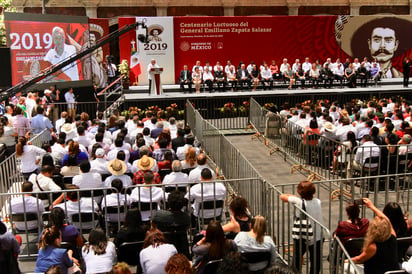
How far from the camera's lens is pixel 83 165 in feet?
25.9

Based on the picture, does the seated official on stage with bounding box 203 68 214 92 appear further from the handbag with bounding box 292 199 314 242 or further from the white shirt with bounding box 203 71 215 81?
the handbag with bounding box 292 199 314 242

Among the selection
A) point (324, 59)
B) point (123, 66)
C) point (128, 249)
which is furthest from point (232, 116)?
point (128, 249)

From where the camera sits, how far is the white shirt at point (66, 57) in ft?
66.8

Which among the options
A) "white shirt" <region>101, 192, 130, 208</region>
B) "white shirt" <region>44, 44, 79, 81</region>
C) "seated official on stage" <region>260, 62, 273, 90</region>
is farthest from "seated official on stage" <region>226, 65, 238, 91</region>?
"white shirt" <region>101, 192, 130, 208</region>

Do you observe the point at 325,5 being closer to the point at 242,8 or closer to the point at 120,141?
the point at 242,8

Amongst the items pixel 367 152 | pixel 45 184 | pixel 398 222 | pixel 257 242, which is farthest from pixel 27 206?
pixel 367 152

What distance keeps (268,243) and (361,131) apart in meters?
7.41

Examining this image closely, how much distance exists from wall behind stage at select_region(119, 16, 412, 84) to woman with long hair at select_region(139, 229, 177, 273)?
20.4 m

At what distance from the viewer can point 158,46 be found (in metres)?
25.0

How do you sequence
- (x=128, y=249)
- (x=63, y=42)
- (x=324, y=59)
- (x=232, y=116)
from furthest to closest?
(x=324, y=59), (x=63, y=42), (x=232, y=116), (x=128, y=249)

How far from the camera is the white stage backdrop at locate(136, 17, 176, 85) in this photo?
2478cm

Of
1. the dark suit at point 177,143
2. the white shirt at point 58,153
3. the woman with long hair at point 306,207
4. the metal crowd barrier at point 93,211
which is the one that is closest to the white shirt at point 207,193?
the metal crowd barrier at point 93,211

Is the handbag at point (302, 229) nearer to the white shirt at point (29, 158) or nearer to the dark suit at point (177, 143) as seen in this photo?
the dark suit at point (177, 143)

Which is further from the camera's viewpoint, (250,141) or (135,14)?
(135,14)
